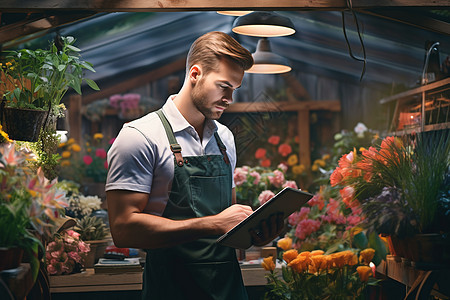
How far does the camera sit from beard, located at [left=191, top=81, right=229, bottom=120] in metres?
2.11

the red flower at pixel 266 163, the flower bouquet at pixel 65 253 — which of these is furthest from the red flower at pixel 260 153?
the flower bouquet at pixel 65 253

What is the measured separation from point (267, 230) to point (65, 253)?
1797 mm

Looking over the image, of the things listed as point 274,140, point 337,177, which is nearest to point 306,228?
point 337,177

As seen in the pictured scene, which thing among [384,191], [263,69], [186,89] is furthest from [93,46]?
[384,191]

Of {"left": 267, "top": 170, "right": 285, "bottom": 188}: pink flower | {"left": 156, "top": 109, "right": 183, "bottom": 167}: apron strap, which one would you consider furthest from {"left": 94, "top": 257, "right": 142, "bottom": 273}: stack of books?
{"left": 156, "top": 109, "right": 183, "bottom": 167}: apron strap

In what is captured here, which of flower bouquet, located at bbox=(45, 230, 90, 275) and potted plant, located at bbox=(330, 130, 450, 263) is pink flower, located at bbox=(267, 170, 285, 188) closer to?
flower bouquet, located at bbox=(45, 230, 90, 275)

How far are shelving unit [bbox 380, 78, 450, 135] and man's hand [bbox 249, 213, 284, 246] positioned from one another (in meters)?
1.72

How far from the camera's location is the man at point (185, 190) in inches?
76.7

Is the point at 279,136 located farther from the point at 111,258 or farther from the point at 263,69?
the point at 111,258

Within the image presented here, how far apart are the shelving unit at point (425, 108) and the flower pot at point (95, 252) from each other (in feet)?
6.64

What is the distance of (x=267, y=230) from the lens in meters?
2.04

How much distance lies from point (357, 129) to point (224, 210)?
4.00 meters

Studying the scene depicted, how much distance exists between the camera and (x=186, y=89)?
7.13ft

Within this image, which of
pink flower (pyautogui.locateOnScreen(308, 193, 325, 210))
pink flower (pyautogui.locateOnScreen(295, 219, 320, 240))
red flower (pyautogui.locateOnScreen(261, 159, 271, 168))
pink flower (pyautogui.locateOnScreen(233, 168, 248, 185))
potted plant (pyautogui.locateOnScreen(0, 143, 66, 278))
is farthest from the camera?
red flower (pyautogui.locateOnScreen(261, 159, 271, 168))
